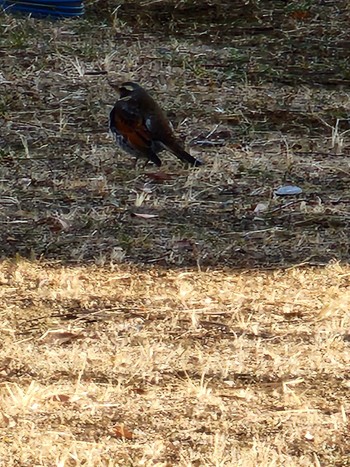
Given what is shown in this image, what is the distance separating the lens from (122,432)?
13.4ft

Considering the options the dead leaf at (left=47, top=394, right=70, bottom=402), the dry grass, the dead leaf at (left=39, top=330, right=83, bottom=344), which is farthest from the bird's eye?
the dead leaf at (left=47, top=394, right=70, bottom=402)

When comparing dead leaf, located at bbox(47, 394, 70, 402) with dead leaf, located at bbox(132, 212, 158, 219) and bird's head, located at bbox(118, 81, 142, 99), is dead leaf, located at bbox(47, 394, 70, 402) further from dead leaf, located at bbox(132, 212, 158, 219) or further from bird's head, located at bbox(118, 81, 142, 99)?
bird's head, located at bbox(118, 81, 142, 99)

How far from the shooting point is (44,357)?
4.70 m

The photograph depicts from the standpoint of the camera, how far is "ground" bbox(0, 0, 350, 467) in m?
4.17

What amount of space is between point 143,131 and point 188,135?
2.66ft

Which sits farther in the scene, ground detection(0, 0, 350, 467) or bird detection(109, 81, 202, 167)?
bird detection(109, 81, 202, 167)

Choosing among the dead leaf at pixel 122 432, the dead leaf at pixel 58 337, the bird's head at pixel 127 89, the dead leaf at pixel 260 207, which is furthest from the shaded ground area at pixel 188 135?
the dead leaf at pixel 122 432

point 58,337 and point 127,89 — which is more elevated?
point 58,337

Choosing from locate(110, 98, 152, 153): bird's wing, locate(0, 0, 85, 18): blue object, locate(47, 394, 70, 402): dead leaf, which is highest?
locate(47, 394, 70, 402): dead leaf

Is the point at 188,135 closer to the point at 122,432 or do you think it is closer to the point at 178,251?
the point at 178,251

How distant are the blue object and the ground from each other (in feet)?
0.41

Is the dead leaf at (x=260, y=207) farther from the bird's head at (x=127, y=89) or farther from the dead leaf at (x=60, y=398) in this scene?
the dead leaf at (x=60, y=398)

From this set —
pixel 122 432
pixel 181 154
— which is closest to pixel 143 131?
pixel 181 154

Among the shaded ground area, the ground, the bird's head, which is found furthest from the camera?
the bird's head
